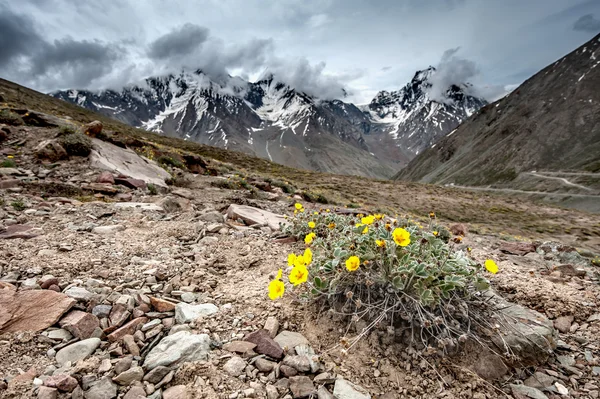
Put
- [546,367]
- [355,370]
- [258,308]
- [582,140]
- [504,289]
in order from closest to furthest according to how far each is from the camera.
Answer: [355,370], [546,367], [258,308], [504,289], [582,140]

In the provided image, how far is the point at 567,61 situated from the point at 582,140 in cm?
6692

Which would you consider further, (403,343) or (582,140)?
(582,140)

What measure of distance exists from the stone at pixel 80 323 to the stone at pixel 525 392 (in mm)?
3429

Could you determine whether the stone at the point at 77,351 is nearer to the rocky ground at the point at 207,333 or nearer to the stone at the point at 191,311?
the rocky ground at the point at 207,333

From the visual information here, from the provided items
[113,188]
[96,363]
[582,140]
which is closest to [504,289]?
[96,363]

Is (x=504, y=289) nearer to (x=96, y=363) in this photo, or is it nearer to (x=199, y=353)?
(x=199, y=353)

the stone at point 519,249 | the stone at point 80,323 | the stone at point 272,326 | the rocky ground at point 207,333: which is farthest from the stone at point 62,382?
the stone at point 519,249

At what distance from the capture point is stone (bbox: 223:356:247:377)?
216 cm

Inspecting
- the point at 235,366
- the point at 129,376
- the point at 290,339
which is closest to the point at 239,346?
the point at 235,366

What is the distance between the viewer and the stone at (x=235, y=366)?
7.09 feet

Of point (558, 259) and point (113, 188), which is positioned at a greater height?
point (113, 188)

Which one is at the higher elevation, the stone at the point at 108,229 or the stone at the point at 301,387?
the stone at the point at 108,229

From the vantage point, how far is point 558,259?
6184 millimetres

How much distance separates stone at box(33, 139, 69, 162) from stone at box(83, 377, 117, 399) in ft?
29.6
